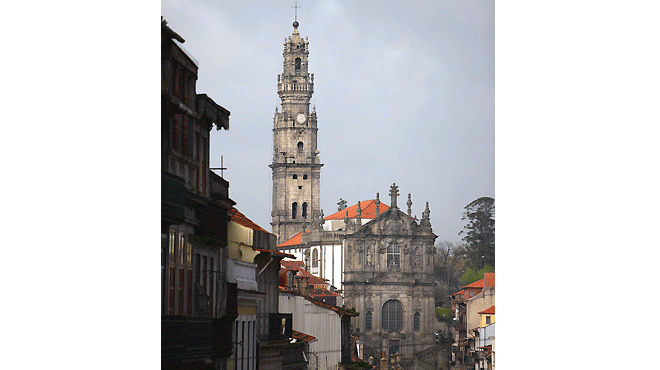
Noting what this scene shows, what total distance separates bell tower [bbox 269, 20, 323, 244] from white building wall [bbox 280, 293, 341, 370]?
2.59 feet

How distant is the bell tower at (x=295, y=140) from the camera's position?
776 centimetres

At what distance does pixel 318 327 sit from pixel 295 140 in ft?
9.50

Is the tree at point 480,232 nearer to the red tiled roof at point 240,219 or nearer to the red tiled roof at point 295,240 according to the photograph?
the red tiled roof at point 240,219

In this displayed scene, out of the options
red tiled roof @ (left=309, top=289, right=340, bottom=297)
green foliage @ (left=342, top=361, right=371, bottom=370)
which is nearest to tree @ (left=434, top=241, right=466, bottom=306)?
green foliage @ (left=342, top=361, right=371, bottom=370)

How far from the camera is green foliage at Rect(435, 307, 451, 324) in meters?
9.55

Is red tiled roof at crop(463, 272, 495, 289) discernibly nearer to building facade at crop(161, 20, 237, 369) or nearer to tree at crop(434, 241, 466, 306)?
tree at crop(434, 241, 466, 306)

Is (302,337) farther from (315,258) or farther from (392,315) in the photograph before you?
(315,258)

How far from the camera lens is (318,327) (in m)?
10.4

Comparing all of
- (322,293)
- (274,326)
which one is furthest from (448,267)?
(322,293)

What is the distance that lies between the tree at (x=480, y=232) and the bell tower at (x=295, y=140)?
5.68ft
